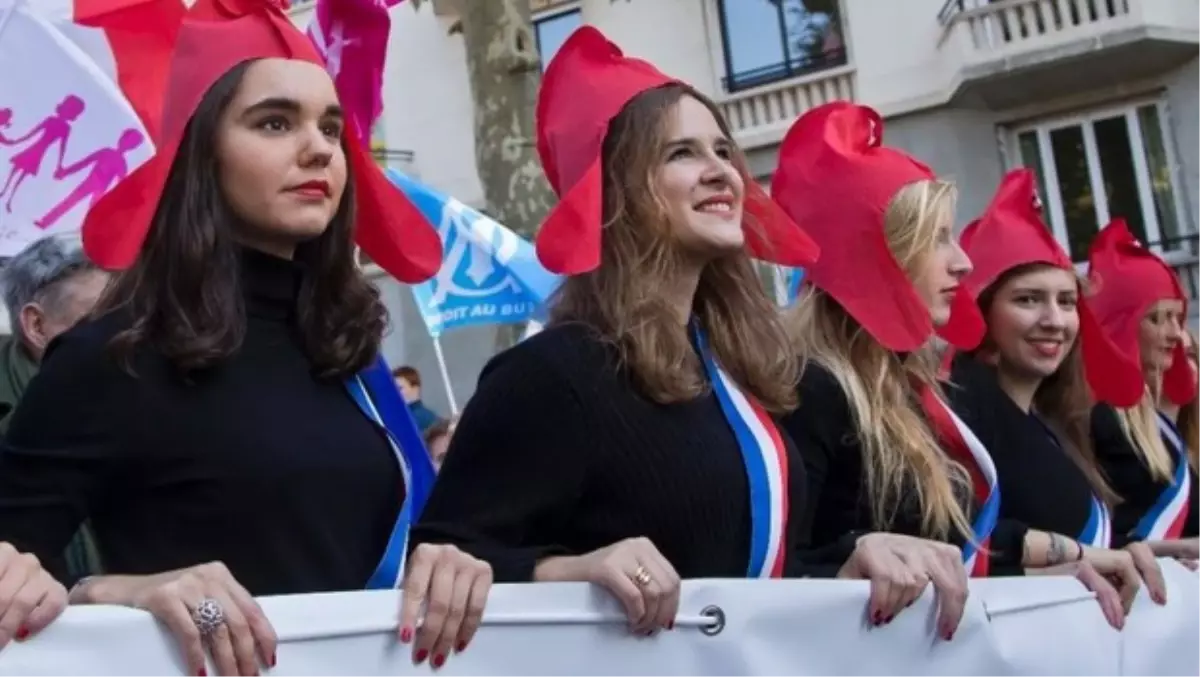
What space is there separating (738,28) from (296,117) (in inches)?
545

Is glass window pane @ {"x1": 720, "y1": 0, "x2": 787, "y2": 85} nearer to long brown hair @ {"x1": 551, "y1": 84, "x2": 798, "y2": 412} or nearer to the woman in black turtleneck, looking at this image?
long brown hair @ {"x1": 551, "y1": 84, "x2": 798, "y2": 412}

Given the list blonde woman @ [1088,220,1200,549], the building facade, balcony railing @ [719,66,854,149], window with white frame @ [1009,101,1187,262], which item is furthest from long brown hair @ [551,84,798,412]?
balcony railing @ [719,66,854,149]

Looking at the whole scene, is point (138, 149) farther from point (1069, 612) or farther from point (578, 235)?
point (1069, 612)

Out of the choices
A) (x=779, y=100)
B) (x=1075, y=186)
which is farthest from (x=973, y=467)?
(x=779, y=100)

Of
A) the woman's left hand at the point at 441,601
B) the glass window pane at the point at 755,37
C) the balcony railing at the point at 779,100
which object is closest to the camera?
the woman's left hand at the point at 441,601

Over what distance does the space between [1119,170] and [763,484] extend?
41.9 ft

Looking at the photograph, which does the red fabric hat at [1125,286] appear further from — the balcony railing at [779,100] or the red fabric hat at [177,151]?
the balcony railing at [779,100]

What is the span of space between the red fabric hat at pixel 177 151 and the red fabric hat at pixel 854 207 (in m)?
0.95

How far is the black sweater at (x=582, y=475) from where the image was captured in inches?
80.8

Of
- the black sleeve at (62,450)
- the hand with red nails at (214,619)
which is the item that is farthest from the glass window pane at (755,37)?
the hand with red nails at (214,619)

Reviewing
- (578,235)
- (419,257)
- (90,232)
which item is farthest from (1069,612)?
(90,232)

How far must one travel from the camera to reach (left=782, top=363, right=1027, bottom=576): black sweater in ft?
8.65

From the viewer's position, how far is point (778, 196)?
3.15 metres

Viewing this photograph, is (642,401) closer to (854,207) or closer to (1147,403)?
(854,207)
